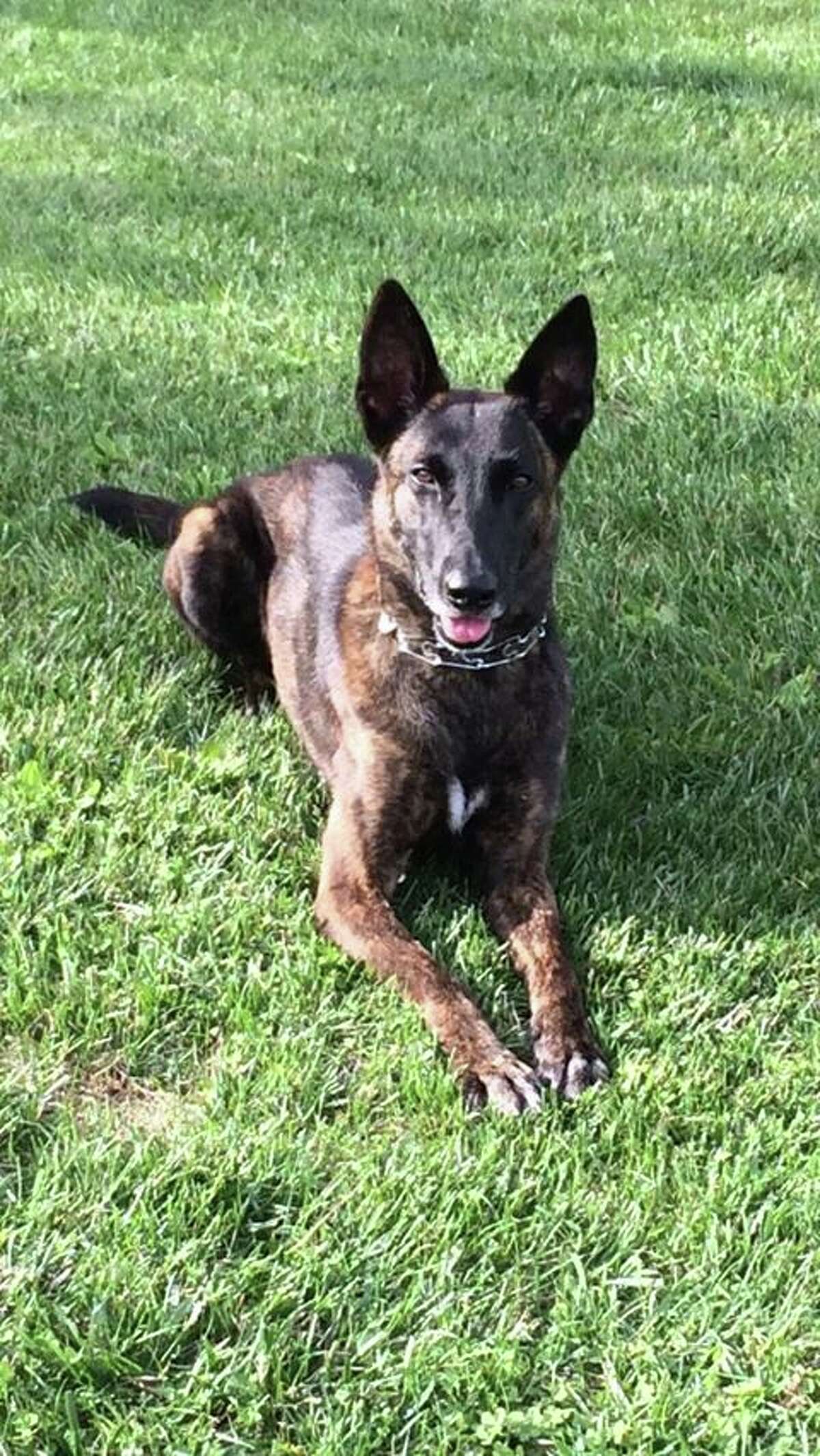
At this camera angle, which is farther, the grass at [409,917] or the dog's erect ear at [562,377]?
the dog's erect ear at [562,377]

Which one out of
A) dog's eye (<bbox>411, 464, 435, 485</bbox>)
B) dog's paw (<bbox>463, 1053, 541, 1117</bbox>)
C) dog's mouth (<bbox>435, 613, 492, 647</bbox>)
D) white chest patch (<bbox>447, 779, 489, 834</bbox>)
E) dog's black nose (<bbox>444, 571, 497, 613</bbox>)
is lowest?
dog's paw (<bbox>463, 1053, 541, 1117</bbox>)

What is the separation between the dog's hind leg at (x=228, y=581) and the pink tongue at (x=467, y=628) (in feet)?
3.37

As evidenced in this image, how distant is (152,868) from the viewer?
3.46 m

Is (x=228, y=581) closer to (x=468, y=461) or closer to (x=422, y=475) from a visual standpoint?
(x=422, y=475)

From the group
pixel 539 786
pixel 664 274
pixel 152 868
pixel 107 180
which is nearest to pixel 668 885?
pixel 539 786

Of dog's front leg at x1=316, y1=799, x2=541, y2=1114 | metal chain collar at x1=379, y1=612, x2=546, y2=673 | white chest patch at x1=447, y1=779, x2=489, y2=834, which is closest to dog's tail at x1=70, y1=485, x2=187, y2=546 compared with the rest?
metal chain collar at x1=379, y1=612, x2=546, y2=673

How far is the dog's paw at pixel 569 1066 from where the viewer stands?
9.62ft

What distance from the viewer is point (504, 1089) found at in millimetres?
2889

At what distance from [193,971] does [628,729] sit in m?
1.47

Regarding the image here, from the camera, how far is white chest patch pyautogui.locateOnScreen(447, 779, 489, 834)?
3500 millimetres

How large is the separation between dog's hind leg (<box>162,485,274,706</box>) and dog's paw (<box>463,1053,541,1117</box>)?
1.66m

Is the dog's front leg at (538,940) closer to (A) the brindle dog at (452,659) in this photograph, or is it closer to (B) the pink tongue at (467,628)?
(A) the brindle dog at (452,659)

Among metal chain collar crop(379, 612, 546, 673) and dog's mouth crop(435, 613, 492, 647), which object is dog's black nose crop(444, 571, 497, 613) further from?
metal chain collar crop(379, 612, 546, 673)

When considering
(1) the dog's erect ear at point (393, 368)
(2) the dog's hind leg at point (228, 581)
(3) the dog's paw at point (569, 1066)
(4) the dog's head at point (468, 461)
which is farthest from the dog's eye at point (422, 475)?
(3) the dog's paw at point (569, 1066)
